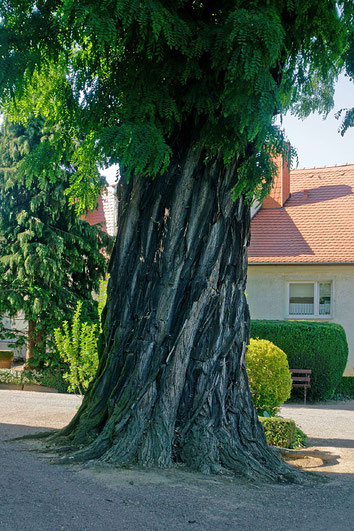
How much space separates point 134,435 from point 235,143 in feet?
10.1

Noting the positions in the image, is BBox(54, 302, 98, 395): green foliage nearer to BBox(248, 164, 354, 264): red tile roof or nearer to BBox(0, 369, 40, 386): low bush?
BBox(0, 369, 40, 386): low bush

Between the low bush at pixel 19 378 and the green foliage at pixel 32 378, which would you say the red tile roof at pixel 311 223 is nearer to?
the green foliage at pixel 32 378

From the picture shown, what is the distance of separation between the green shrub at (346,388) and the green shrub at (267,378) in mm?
7194

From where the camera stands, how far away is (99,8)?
17.3ft

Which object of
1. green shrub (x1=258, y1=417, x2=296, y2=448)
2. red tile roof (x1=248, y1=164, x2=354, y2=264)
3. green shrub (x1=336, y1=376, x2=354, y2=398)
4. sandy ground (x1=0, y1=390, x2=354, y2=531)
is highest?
red tile roof (x1=248, y1=164, x2=354, y2=264)

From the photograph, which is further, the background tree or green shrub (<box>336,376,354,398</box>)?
the background tree

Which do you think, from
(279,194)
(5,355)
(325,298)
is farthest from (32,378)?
(279,194)

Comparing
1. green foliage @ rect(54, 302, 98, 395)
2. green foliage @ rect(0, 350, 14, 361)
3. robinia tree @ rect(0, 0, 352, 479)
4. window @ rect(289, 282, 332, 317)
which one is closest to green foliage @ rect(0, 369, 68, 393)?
green foliage @ rect(0, 350, 14, 361)

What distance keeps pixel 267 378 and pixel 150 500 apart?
16.8ft

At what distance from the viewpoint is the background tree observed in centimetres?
1708

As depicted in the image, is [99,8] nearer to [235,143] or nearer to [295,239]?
[235,143]

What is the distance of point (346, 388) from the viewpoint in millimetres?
16984

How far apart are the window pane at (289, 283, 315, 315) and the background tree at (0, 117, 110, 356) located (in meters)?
6.56

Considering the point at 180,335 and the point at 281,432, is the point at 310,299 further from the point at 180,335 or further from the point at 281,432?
the point at 180,335
